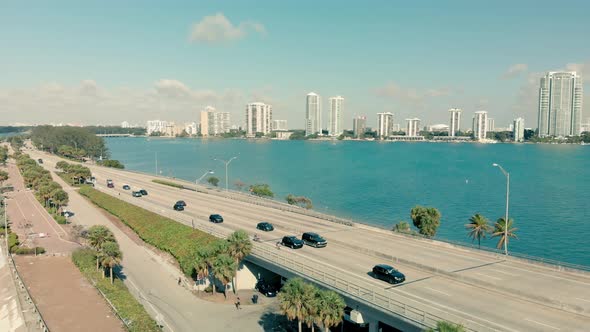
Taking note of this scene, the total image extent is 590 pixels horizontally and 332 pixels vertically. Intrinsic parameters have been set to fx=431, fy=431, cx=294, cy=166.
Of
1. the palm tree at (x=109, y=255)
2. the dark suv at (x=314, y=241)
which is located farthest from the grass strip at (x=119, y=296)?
the dark suv at (x=314, y=241)

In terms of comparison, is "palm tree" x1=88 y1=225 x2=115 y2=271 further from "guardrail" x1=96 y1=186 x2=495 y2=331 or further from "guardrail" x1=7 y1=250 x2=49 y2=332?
"guardrail" x1=96 y1=186 x2=495 y2=331

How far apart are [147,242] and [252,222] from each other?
15.4 m

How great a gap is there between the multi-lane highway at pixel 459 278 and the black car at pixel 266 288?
13.4 ft

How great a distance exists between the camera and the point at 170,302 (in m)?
40.5

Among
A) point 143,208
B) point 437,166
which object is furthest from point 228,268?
point 437,166

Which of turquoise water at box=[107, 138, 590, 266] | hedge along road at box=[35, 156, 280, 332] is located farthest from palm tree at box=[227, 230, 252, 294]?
turquoise water at box=[107, 138, 590, 266]

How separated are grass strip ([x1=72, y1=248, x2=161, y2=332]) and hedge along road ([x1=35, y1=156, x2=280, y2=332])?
45.1 inches

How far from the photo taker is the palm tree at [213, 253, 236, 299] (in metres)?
38.2

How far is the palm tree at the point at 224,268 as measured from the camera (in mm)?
38219

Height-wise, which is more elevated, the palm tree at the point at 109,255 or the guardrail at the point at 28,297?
the palm tree at the point at 109,255

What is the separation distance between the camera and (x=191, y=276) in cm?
4581

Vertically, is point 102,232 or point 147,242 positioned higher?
point 102,232

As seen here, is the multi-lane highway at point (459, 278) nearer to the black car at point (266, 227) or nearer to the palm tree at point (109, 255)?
the black car at point (266, 227)

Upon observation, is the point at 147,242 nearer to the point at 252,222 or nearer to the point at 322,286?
the point at 252,222
